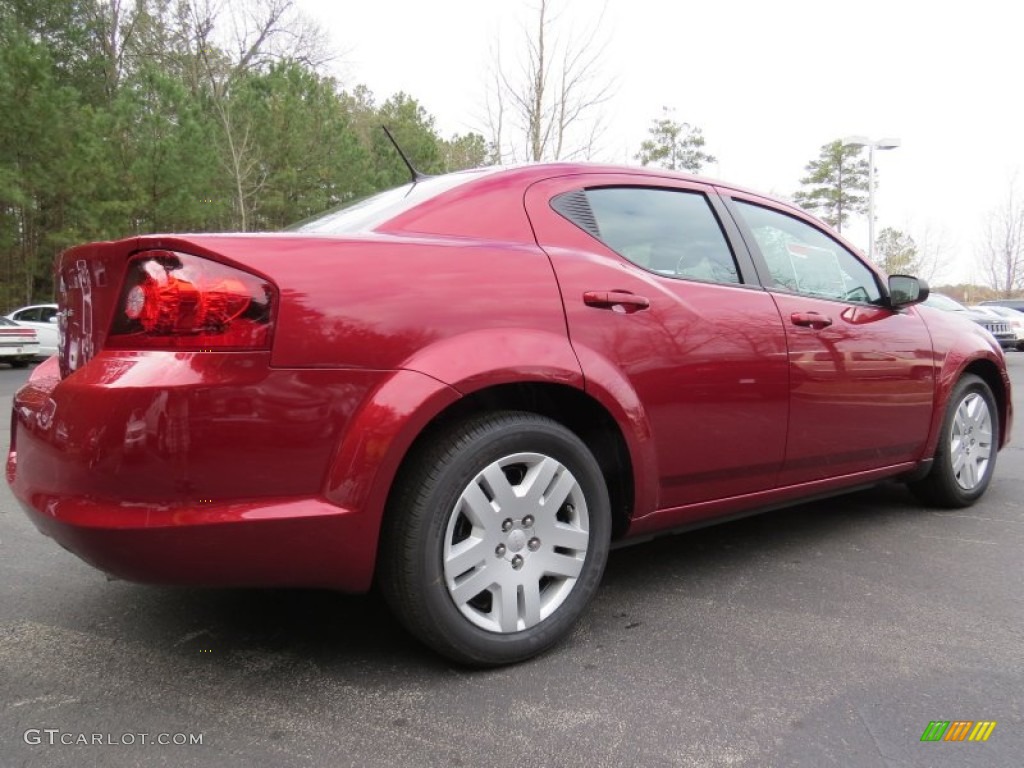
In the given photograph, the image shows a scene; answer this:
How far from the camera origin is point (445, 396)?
6.77 feet

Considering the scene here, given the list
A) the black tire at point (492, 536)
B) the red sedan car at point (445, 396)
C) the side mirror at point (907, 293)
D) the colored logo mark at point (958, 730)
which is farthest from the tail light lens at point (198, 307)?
the side mirror at point (907, 293)

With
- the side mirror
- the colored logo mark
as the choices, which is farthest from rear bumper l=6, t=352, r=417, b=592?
the side mirror

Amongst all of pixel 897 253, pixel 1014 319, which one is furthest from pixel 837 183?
pixel 1014 319

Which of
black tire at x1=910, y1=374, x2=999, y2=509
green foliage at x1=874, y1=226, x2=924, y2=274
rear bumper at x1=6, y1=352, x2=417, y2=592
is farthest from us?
green foliage at x1=874, y1=226, x2=924, y2=274

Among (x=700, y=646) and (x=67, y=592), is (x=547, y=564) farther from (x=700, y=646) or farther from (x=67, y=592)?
(x=67, y=592)

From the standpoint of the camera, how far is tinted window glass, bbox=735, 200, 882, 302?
3174 millimetres

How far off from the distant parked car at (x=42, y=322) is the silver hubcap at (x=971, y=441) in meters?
18.2

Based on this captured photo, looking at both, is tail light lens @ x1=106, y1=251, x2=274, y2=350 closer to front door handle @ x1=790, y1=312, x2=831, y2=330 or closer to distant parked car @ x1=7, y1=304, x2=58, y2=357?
front door handle @ x1=790, y1=312, x2=831, y2=330

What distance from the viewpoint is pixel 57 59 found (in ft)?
73.7

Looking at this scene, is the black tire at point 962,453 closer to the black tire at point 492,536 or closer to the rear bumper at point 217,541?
the black tire at point 492,536

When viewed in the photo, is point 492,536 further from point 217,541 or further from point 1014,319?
point 1014,319

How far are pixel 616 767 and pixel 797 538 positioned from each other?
6.86ft

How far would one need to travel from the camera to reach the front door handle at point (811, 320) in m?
3.01

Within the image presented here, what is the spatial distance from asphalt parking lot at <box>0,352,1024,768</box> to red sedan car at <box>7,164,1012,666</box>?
0.25 m
